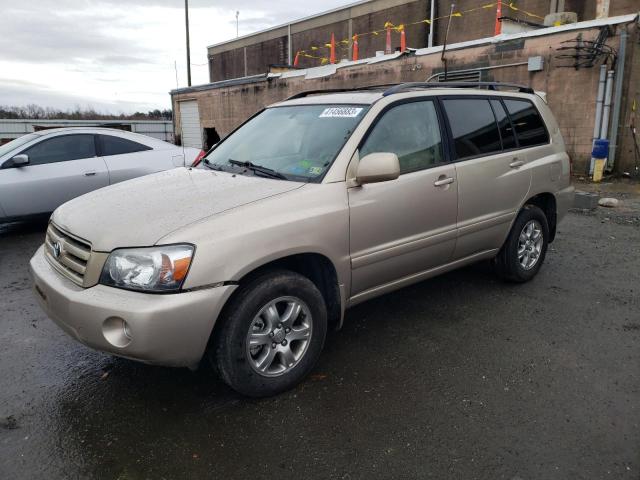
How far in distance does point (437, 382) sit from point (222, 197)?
1725 mm

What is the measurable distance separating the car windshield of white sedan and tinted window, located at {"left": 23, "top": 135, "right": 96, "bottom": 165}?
3917 mm

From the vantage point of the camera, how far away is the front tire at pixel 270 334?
2715 millimetres

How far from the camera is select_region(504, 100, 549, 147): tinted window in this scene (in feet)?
15.1

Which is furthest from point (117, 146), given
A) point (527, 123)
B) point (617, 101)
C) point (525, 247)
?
point (617, 101)

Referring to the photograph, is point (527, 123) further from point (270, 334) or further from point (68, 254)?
point (68, 254)

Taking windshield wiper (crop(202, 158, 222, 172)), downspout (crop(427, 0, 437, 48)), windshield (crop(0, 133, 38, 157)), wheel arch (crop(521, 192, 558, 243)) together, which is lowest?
wheel arch (crop(521, 192, 558, 243))

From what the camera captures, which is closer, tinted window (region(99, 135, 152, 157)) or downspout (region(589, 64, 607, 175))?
tinted window (region(99, 135, 152, 157))

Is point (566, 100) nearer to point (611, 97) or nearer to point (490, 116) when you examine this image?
point (611, 97)

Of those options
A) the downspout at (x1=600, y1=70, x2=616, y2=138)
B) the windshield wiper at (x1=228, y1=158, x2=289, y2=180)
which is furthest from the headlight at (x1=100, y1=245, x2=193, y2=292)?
the downspout at (x1=600, y1=70, x2=616, y2=138)

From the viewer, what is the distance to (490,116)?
14.3 ft

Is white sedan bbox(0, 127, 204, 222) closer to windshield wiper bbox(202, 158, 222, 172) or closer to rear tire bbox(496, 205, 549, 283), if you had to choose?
windshield wiper bbox(202, 158, 222, 172)

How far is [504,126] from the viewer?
14.7ft

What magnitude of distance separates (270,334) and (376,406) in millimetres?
726

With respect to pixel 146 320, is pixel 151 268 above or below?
above
